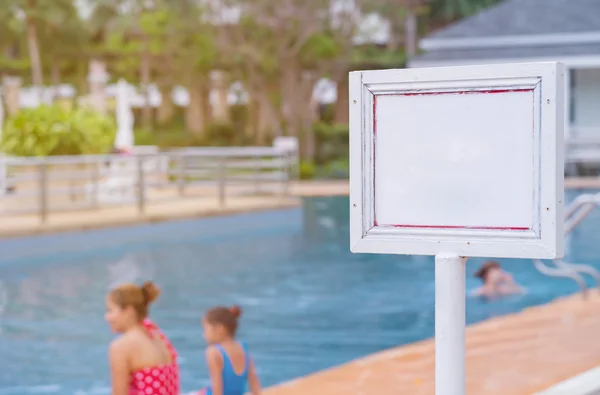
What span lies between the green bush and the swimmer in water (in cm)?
938

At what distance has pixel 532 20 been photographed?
31.0 meters

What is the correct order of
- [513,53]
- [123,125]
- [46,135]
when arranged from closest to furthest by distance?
[46,135]
[123,125]
[513,53]

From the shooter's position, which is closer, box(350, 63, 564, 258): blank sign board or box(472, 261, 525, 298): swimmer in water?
box(350, 63, 564, 258): blank sign board

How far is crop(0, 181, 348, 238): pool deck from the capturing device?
1497 centimetres

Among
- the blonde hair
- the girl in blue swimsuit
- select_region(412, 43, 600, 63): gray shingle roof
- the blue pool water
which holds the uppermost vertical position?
select_region(412, 43, 600, 63): gray shingle roof

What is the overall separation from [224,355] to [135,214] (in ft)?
37.6

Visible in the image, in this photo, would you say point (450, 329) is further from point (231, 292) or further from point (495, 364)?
point (231, 292)

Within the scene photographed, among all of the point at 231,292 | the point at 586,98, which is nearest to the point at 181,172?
the point at 231,292

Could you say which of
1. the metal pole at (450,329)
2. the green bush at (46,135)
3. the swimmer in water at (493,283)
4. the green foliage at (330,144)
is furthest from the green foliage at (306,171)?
the metal pole at (450,329)

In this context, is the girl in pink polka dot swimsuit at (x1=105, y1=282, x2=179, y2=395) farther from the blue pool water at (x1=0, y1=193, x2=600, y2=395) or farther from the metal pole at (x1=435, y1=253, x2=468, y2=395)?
the blue pool water at (x1=0, y1=193, x2=600, y2=395)

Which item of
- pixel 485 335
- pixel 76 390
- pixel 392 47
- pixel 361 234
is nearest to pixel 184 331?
pixel 76 390

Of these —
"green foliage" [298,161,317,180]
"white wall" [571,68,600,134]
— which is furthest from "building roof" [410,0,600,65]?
"green foliage" [298,161,317,180]

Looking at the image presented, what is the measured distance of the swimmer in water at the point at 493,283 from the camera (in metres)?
11.8

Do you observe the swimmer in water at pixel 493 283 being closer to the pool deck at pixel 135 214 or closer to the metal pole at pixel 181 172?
the pool deck at pixel 135 214
